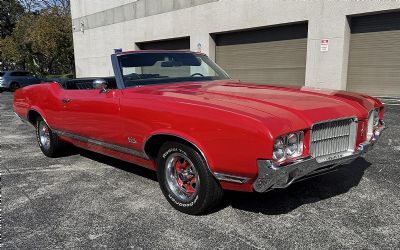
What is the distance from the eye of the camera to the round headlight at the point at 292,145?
2786 millimetres


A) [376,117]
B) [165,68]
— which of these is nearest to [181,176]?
[165,68]

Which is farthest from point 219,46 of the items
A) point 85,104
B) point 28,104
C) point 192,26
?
point 85,104

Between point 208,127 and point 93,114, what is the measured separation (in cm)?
184

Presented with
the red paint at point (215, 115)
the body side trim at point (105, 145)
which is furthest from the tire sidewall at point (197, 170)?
the body side trim at point (105, 145)

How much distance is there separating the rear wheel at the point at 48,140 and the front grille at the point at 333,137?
3.85 metres

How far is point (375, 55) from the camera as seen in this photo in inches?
434

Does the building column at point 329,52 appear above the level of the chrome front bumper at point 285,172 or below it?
above

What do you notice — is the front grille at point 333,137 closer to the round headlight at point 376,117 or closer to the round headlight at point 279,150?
the round headlight at point 279,150

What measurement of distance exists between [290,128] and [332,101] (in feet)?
2.83

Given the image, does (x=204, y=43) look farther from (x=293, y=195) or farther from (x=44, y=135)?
(x=293, y=195)

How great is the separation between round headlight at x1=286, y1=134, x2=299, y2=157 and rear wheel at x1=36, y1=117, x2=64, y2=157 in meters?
3.74

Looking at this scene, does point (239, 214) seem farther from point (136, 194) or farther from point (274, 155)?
point (136, 194)

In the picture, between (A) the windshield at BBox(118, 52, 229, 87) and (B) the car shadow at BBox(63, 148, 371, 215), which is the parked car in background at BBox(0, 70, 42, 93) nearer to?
(A) the windshield at BBox(118, 52, 229, 87)

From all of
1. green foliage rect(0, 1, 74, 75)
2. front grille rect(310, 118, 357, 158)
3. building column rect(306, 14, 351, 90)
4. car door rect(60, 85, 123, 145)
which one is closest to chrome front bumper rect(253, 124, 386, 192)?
front grille rect(310, 118, 357, 158)
